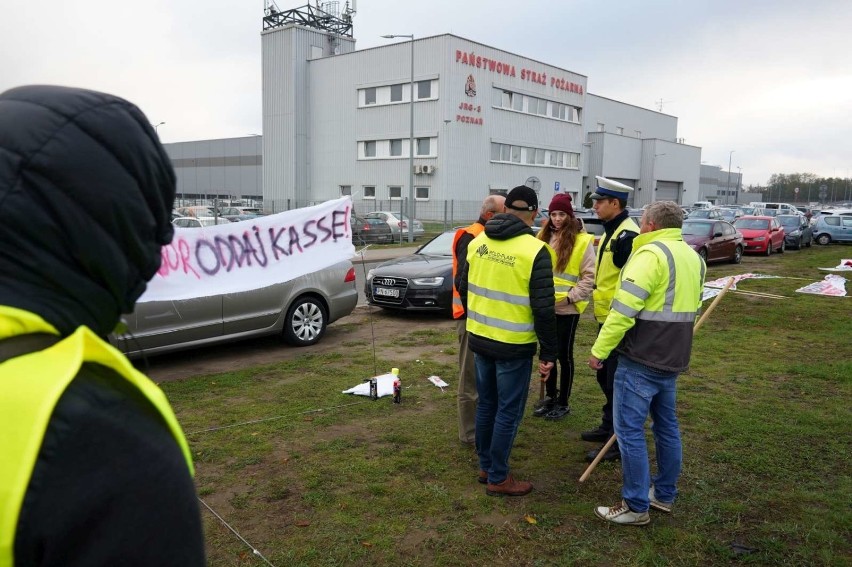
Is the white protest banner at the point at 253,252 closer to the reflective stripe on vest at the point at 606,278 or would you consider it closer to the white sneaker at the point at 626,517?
the reflective stripe on vest at the point at 606,278

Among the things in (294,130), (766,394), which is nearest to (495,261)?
(766,394)

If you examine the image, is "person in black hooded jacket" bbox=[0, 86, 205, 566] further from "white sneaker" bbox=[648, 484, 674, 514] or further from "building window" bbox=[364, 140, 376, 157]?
"building window" bbox=[364, 140, 376, 157]

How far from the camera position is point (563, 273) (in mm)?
5570

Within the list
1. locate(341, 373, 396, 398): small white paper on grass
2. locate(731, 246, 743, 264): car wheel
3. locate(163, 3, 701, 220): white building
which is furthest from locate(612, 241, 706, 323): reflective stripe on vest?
locate(163, 3, 701, 220): white building

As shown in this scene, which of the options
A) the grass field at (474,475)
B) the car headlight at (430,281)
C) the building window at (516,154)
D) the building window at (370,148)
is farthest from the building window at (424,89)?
the grass field at (474,475)

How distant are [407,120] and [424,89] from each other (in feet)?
6.81

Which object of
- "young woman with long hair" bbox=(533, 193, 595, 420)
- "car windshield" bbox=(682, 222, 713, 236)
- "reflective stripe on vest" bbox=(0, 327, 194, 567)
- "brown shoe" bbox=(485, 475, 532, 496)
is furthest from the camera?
"car windshield" bbox=(682, 222, 713, 236)

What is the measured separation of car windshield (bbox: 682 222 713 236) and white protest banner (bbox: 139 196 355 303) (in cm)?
1689

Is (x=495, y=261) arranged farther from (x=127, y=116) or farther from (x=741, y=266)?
(x=741, y=266)

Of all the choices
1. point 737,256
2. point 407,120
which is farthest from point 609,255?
point 407,120

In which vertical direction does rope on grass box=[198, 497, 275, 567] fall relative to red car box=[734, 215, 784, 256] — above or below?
below

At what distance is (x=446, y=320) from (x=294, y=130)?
116 feet

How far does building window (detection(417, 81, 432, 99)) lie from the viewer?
38312 mm

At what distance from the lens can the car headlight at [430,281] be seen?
10.4 metres
